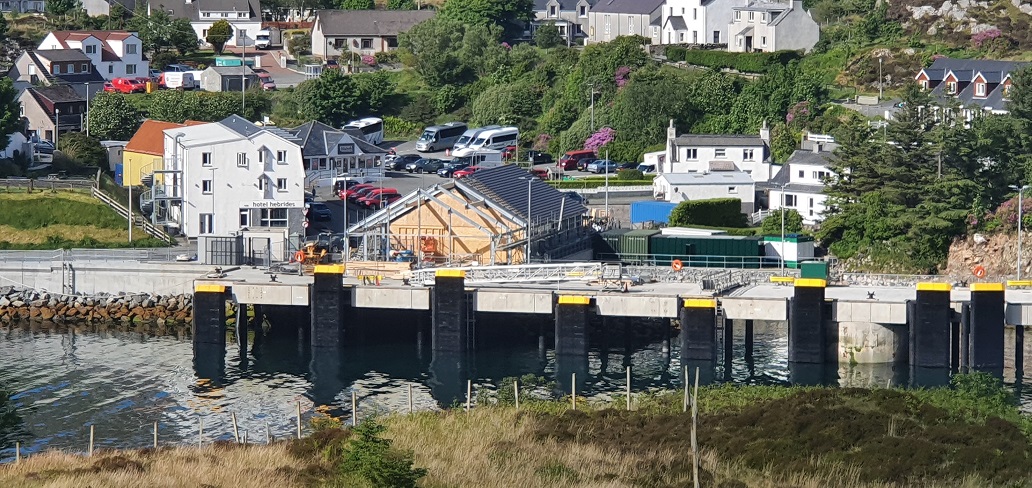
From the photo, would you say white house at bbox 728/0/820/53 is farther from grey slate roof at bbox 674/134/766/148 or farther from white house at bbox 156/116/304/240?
white house at bbox 156/116/304/240

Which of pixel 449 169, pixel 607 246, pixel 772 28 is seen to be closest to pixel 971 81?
pixel 772 28

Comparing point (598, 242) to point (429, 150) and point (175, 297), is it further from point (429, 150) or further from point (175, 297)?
point (429, 150)

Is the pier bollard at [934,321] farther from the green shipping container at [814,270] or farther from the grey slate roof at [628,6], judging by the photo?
the grey slate roof at [628,6]

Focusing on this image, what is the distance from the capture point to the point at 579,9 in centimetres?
14062

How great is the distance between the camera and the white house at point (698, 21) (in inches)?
4993

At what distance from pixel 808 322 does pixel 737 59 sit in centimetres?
5225

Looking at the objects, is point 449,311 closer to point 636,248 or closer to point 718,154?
point 636,248

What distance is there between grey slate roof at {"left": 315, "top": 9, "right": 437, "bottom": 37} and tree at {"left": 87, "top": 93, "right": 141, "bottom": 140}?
26.1 meters

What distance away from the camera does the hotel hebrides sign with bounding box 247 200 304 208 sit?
9006 centimetres

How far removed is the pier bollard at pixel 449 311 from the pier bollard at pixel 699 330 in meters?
8.96

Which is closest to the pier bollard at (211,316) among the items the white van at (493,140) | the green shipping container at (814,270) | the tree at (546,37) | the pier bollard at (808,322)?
the pier bollard at (808,322)

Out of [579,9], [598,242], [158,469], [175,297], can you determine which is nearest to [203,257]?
[175,297]

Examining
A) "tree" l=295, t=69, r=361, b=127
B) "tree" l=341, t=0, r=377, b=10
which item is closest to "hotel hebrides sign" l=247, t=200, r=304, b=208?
"tree" l=295, t=69, r=361, b=127

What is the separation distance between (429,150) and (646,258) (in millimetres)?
33915
